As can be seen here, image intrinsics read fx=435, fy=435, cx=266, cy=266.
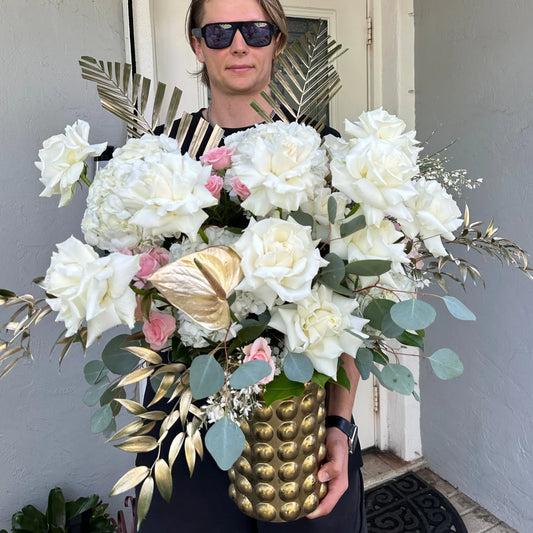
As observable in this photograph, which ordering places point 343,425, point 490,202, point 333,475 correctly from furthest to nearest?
point 490,202
point 343,425
point 333,475

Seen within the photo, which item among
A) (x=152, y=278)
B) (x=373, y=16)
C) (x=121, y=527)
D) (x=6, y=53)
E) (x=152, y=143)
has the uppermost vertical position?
(x=373, y=16)

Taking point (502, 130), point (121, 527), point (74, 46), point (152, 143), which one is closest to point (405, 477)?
point (121, 527)

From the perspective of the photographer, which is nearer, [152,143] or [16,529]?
[152,143]

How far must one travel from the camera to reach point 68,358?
4.85 ft

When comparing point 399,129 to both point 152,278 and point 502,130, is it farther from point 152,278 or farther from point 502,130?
point 502,130

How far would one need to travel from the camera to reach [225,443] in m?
0.49

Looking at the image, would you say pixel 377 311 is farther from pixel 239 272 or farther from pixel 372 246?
pixel 239 272

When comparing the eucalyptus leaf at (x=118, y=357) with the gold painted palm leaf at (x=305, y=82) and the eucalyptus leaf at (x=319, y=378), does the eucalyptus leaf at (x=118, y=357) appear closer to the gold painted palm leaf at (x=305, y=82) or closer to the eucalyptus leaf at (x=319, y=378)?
the eucalyptus leaf at (x=319, y=378)

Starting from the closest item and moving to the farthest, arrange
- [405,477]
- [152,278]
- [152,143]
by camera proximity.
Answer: [152,278] → [152,143] → [405,477]

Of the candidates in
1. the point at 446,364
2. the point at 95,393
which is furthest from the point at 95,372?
the point at 446,364

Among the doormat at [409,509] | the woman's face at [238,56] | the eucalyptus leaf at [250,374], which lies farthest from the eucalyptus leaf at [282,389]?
the doormat at [409,509]

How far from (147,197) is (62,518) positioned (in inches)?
55.3

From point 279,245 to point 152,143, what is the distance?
0.23 metres

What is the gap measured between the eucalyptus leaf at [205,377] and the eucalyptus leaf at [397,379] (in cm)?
23
